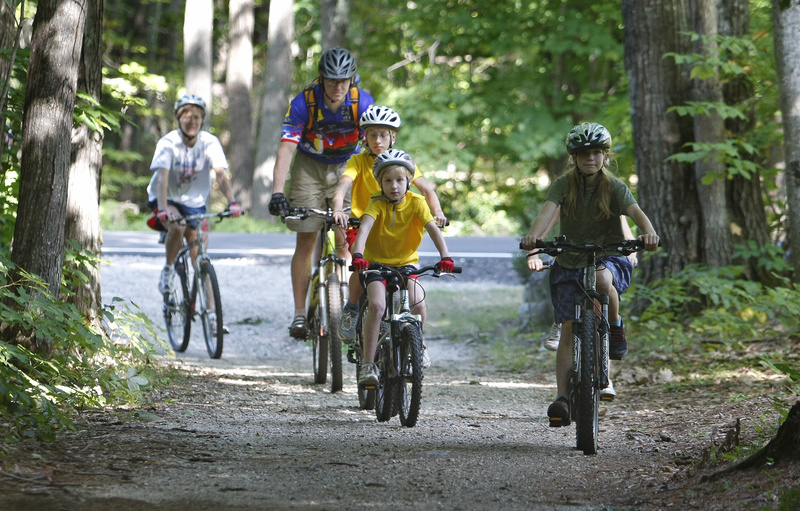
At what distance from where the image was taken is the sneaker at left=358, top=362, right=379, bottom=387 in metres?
6.30

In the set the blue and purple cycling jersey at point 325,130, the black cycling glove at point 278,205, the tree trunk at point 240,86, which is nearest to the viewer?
the black cycling glove at point 278,205

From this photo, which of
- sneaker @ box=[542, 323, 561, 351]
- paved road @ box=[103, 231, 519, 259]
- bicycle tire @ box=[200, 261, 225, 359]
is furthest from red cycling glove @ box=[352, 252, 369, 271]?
paved road @ box=[103, 231, 519, 259]

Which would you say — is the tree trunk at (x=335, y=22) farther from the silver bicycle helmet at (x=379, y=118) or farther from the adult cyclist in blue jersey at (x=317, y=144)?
the silver bicycle helmet at (x=379, y=118)

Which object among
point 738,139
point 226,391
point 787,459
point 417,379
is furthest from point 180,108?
point 787,459

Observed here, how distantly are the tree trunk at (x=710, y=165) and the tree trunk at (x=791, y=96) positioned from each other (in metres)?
1.40

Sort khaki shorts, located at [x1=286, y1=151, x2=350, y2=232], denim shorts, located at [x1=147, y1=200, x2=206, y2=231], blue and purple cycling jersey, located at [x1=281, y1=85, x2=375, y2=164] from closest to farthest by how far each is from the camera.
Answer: blue and purple cycling jersey, located at [x1=281, y1=85, x2=375, y2=164]
khaki shorts, located at [x1=286, y1=151, x2=350, y2=232]
denim shorts, located at [x1=147, y1=200, x2=206, y2=231]

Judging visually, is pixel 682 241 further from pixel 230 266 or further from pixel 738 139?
pixel 230 266

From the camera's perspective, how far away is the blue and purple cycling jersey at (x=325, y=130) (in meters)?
7.75

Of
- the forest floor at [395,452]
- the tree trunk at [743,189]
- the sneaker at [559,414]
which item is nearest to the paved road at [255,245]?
the tree trunk at [743,189]

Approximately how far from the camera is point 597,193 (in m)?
5.83

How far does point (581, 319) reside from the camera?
5.52 meters

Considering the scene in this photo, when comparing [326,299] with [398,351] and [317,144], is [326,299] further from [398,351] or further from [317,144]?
[398,351]

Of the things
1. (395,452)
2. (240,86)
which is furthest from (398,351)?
(240,86)

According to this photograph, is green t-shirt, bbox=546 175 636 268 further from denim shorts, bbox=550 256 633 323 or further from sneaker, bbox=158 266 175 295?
sneaker, bbox=158 266 175 295
